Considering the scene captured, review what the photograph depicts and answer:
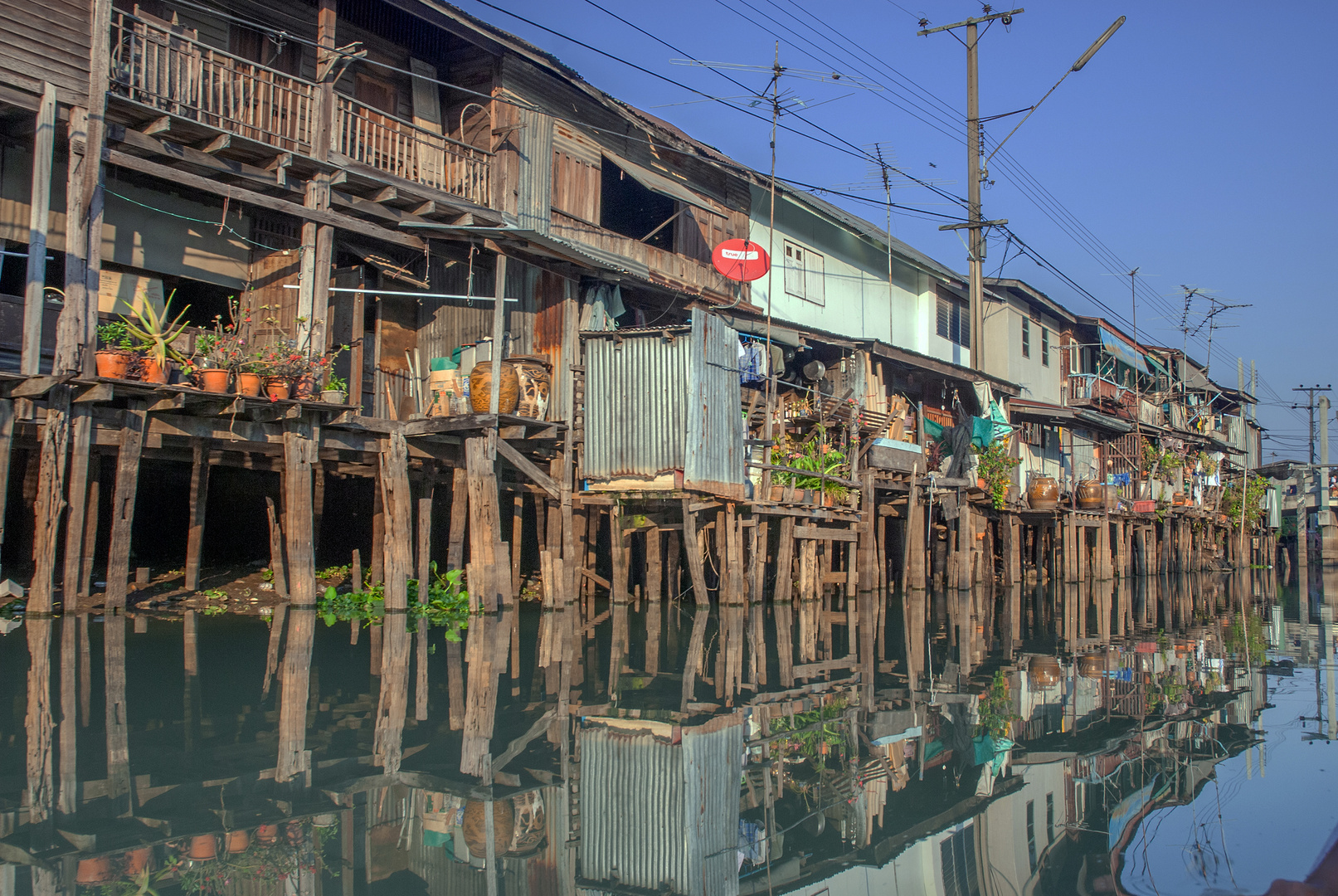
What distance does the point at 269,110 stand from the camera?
13.2 meters

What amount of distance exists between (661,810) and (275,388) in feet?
27.9

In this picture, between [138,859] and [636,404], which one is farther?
[636,404]

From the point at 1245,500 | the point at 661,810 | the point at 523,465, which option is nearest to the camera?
the point at 661,810

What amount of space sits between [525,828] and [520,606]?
10.7 meters

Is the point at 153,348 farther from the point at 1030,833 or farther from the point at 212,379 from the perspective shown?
the point at 1030,833

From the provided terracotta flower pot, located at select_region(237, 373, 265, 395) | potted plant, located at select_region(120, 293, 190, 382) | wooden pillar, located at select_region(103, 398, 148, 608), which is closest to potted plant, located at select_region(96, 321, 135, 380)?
potted plant, located at select_region(120, 293, 190, 382)

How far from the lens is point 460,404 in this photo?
14797 mm

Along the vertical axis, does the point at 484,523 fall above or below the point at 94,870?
above

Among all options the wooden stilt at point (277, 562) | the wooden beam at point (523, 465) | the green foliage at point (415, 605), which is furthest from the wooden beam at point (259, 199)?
the green foliage at point (415, 605)

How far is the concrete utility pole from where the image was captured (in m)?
24.0

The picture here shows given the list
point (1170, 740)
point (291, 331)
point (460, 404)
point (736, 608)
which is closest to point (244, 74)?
point (291, 331)

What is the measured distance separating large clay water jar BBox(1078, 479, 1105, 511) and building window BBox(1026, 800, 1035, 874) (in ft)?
72.5

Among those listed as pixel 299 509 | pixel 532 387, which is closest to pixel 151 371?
pixel 299 509

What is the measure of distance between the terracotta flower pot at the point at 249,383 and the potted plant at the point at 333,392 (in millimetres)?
799
